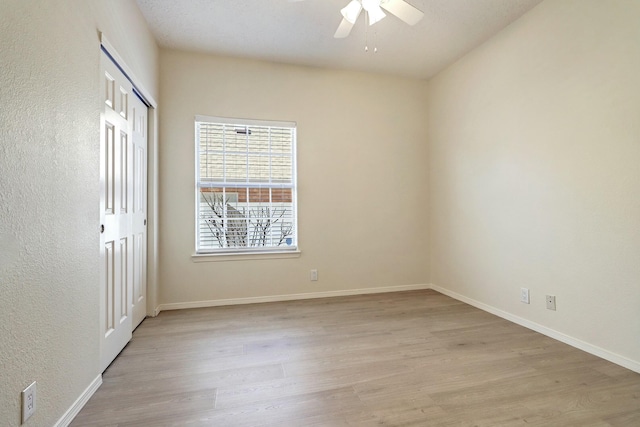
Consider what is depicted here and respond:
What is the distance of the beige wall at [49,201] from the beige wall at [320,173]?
138 centimetres

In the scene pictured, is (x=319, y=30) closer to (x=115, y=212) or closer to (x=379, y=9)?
(x=379, y=9)

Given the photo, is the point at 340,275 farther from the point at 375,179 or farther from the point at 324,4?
the point at 324,4

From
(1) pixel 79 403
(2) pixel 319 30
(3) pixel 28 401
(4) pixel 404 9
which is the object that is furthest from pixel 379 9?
(1) pixel 79 403

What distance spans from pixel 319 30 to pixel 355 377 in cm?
301

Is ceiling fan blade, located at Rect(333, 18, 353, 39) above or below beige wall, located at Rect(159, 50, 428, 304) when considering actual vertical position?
above

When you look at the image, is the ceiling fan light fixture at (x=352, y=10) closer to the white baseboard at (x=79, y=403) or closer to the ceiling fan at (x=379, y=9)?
the ceiling fan at (x=379, y=9)

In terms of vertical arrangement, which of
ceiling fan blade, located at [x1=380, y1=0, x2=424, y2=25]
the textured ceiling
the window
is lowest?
the window

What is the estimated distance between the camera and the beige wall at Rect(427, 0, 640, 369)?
1943 mm

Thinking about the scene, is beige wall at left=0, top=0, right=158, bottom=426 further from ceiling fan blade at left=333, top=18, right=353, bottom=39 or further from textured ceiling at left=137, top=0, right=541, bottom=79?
ceiling fan blade at left=333, top=18, right=353, bottom=39

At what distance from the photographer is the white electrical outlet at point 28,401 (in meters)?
1.15

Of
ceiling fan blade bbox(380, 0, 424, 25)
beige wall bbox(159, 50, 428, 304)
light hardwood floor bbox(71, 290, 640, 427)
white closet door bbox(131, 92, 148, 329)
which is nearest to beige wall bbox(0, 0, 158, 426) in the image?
light hardwood floor bbox(71, 290, 640, 427)

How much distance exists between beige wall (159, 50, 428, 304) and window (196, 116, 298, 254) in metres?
0.12

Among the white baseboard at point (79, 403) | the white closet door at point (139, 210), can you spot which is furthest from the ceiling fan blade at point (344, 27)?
the white baseboard at point (79, 403)

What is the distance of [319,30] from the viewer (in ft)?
9.07
